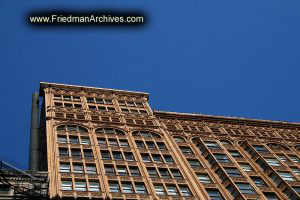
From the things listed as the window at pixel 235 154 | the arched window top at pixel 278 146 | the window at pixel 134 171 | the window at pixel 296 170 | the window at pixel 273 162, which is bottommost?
the window at pixel 296 170

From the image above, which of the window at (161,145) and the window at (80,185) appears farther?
the window at (161,145)

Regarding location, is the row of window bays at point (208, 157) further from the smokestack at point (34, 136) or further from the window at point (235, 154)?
the smokestack at point (34, 136)

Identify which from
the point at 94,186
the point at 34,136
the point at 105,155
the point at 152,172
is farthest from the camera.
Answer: the point at 34,136

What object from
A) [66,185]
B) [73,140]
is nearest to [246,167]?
[73,140]

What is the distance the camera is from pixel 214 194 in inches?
2397

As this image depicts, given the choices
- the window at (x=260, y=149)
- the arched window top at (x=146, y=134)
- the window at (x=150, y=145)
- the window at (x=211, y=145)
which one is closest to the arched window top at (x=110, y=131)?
the arched window top at (x=146, y=134)

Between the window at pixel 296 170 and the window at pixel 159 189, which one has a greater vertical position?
the window at pixel 296 170

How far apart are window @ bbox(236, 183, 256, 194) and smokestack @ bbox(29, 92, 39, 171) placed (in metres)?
Answer: 30.2

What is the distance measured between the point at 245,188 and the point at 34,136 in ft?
124

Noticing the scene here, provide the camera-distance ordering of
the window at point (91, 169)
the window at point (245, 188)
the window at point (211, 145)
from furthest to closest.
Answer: the window at point (211, 145), the window at point (245, 188), the window at point (91, 169)

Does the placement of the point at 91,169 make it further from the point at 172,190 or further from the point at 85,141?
the point at 172,190

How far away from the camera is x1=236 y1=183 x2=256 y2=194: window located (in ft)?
204

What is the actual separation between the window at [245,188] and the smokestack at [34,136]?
3022 centimetres

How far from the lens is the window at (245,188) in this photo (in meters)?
62.2
